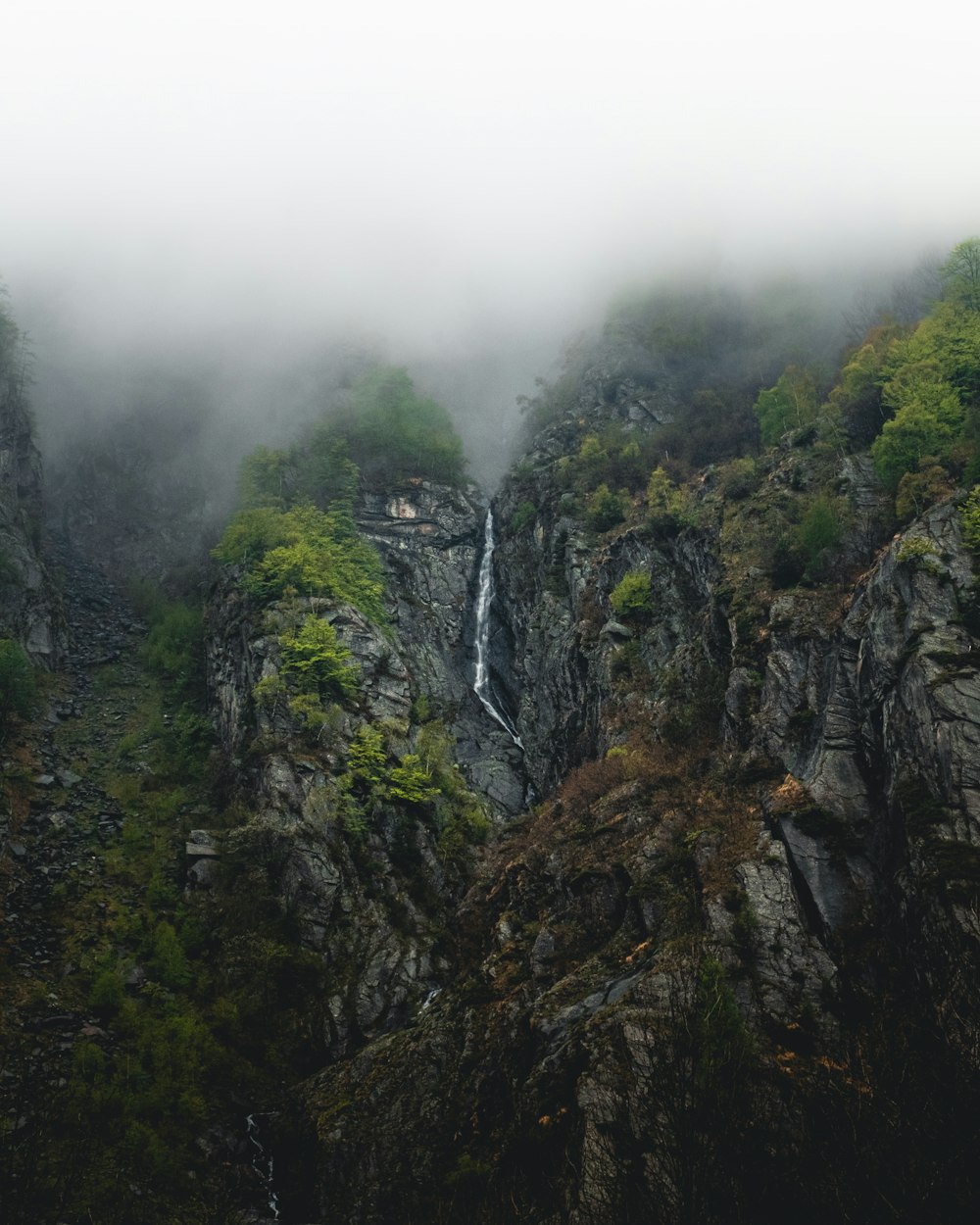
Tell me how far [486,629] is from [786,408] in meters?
30.0

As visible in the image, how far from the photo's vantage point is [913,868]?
82.7ft

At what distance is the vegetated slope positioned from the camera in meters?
17.0

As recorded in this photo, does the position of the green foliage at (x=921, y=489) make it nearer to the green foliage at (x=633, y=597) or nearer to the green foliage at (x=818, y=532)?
the green foliage at (x=818, y=532)

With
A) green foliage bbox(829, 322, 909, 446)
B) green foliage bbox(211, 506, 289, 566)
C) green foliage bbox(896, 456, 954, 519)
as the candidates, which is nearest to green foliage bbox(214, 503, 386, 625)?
green foliage bbox(211, 506, 289, 566)

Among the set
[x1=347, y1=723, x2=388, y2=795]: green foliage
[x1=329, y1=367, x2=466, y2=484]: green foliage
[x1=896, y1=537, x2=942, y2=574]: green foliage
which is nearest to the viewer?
[x1=896, y1=537, x2=942, y2=574]: green foliage

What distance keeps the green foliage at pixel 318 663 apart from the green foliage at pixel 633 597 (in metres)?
17.9

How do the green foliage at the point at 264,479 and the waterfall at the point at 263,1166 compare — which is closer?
the waterfall at the point at 263,1166

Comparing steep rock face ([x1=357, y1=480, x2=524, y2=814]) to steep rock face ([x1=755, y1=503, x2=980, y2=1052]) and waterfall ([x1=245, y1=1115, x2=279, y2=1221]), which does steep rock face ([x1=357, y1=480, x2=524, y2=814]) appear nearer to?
steep rock face ([x1=755, y1=503, x2=980, y2=1052])

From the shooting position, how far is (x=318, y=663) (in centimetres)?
5059

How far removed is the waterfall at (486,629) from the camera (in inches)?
2371

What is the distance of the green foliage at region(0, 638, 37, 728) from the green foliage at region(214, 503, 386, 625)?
49.1 feet

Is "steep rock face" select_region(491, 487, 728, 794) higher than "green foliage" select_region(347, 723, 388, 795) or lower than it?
higher

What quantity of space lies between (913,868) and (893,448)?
92.4 feet

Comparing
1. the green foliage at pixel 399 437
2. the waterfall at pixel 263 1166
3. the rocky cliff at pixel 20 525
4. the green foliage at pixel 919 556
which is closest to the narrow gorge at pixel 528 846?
the waterfall at pixel 263 1166
